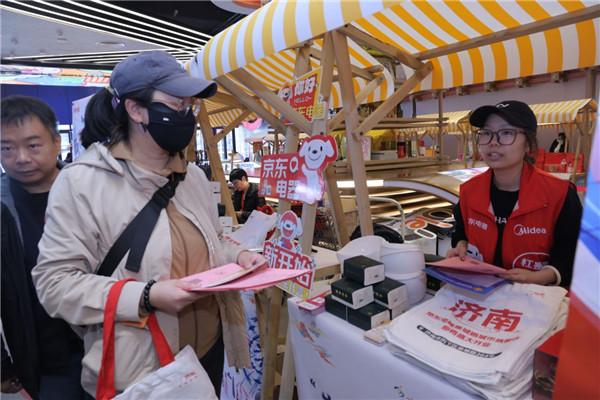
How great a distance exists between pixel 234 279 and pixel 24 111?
3.07 feet

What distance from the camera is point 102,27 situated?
837cm

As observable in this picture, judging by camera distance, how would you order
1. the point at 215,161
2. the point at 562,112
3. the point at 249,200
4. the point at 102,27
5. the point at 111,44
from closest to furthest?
the point at 215,161 → the point at 249,200 → the point at 102,27 → the point at 562,112 → the point at 111,44

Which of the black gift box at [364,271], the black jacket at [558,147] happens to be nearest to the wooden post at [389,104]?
the black gift box at [364,271]

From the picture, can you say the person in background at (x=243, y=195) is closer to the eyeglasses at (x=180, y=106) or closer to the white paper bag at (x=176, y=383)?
the eyeglasses at (x=180, y=106)

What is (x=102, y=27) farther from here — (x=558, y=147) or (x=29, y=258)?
(x=558, y=147)

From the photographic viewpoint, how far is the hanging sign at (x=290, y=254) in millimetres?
1831

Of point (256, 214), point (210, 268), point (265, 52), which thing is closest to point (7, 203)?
point (210, 268)

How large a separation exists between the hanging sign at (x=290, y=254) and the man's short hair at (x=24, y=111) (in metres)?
1.12

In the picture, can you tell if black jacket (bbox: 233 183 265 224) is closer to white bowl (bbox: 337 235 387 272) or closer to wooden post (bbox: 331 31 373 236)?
wooden post (bbox: 331 31 373 236)

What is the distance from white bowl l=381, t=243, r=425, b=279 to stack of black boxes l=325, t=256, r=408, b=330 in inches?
2.5

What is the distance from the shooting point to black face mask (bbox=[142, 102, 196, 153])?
1.26m

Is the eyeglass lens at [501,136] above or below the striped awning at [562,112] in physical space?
below

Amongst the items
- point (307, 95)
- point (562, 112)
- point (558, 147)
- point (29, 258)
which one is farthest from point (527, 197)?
point (558, 147)

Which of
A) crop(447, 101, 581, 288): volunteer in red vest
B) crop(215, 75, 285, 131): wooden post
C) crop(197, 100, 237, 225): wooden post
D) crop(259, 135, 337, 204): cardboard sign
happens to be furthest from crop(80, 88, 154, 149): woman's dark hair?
crop(197, 100, 237, 225): wooden post
